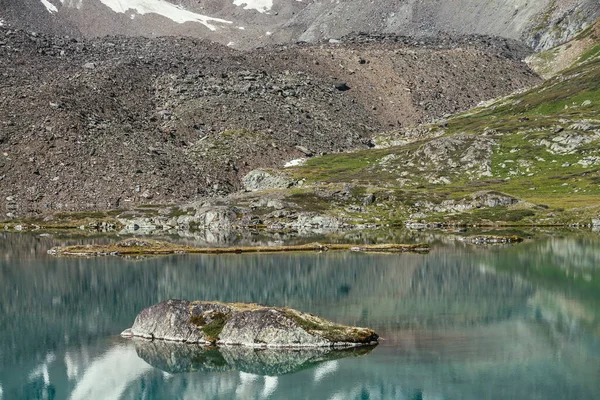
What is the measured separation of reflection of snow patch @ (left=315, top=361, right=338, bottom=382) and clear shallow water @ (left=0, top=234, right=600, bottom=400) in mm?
133

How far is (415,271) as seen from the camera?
320 feet

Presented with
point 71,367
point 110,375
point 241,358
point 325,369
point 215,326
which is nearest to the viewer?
point 325,369

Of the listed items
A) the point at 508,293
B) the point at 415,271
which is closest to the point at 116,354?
the point at 508,293

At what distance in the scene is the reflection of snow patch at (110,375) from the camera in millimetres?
49438

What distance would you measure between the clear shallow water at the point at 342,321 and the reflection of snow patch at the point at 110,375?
0.44ft

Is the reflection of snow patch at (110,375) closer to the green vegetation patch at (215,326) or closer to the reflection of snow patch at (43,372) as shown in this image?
the reflection of snow patch at (43,372)

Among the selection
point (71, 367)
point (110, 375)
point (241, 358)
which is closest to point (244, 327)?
point (241, 358)

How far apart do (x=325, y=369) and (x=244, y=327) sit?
7554 mm

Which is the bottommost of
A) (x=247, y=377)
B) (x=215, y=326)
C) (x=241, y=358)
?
(x=247, y=377)

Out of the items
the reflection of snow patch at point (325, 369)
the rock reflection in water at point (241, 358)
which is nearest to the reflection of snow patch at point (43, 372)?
the rock reflection in water at point (241, 358)

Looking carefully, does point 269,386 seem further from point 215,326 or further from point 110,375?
point 110,375

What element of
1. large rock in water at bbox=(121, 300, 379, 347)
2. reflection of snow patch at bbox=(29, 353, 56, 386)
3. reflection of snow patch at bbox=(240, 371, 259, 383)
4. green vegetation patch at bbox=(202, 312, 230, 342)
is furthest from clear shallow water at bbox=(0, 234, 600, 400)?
green vegetation patch at bbox=(202, 312, 230, 342)

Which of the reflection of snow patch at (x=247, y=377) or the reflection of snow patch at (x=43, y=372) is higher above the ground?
the reflection of snow patch at (x=247, y=377)

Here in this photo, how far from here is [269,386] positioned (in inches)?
1933
